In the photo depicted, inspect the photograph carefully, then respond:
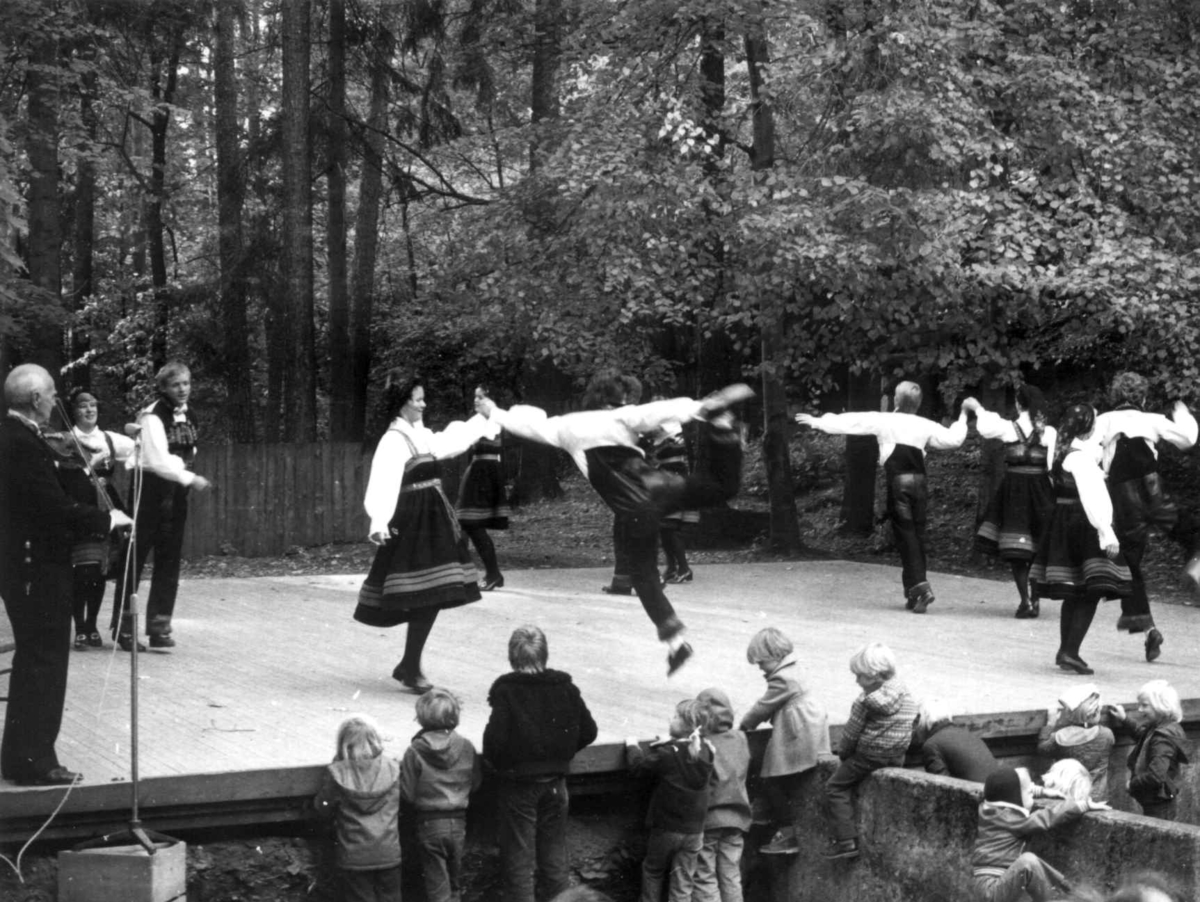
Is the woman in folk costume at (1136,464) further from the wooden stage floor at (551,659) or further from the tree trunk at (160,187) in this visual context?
the tree trunk at (160,187)

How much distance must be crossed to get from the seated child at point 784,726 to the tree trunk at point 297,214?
1480cm

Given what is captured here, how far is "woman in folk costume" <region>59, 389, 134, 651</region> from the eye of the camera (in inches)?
380

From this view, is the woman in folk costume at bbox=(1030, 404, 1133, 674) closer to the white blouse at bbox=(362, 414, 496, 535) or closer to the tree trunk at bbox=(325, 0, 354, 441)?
the white blouse at bbox=(362, 414, 496, 535)

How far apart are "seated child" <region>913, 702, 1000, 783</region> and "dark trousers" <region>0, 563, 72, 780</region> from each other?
405 centimetres

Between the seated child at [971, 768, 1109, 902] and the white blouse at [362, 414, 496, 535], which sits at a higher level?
the white blouse at [362, 414, 496, 535]

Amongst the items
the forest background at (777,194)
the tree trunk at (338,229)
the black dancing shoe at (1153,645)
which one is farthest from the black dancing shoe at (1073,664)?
the tree trunk at (338,229)

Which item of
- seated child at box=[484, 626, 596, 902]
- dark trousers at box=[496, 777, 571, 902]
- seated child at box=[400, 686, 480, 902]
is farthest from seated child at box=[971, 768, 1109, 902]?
seated child at box=[400, 686, 480, 902]

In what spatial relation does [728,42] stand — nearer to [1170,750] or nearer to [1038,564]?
[1038,564]

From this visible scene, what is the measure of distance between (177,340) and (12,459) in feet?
62.4

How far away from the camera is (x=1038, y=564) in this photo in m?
10.7

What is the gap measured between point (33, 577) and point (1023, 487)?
874cm

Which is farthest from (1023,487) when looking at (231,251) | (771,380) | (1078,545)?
(231,251)

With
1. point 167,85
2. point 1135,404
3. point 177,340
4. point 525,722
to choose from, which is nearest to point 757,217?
point 1135,404

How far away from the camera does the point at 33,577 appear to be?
6711 millimetres
